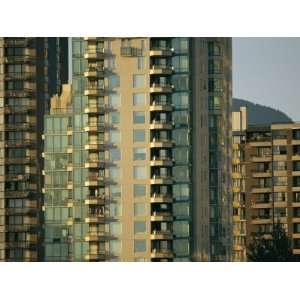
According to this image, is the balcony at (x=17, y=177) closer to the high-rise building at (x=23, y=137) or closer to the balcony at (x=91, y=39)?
the high-rise building at (x=23, y=137)

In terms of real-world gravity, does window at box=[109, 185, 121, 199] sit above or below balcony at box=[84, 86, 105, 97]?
below

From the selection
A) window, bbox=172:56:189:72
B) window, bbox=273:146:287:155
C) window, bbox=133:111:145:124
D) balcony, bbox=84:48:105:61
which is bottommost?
window, bbox=273:146:287:155

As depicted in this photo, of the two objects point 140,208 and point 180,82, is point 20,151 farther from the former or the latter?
point 180,82

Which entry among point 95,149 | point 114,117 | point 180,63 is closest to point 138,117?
point 114,117

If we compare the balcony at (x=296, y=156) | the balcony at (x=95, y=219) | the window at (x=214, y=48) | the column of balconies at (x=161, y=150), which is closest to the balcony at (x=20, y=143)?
the balcony at (x=95, y=219)

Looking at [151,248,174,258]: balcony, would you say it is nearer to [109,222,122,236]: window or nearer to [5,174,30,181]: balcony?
[109,222,122,236]: window

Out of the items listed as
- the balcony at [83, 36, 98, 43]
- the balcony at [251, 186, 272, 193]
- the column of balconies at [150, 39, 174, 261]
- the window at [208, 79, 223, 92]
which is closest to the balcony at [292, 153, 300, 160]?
the balcony at [251, 186, 272, 193]
